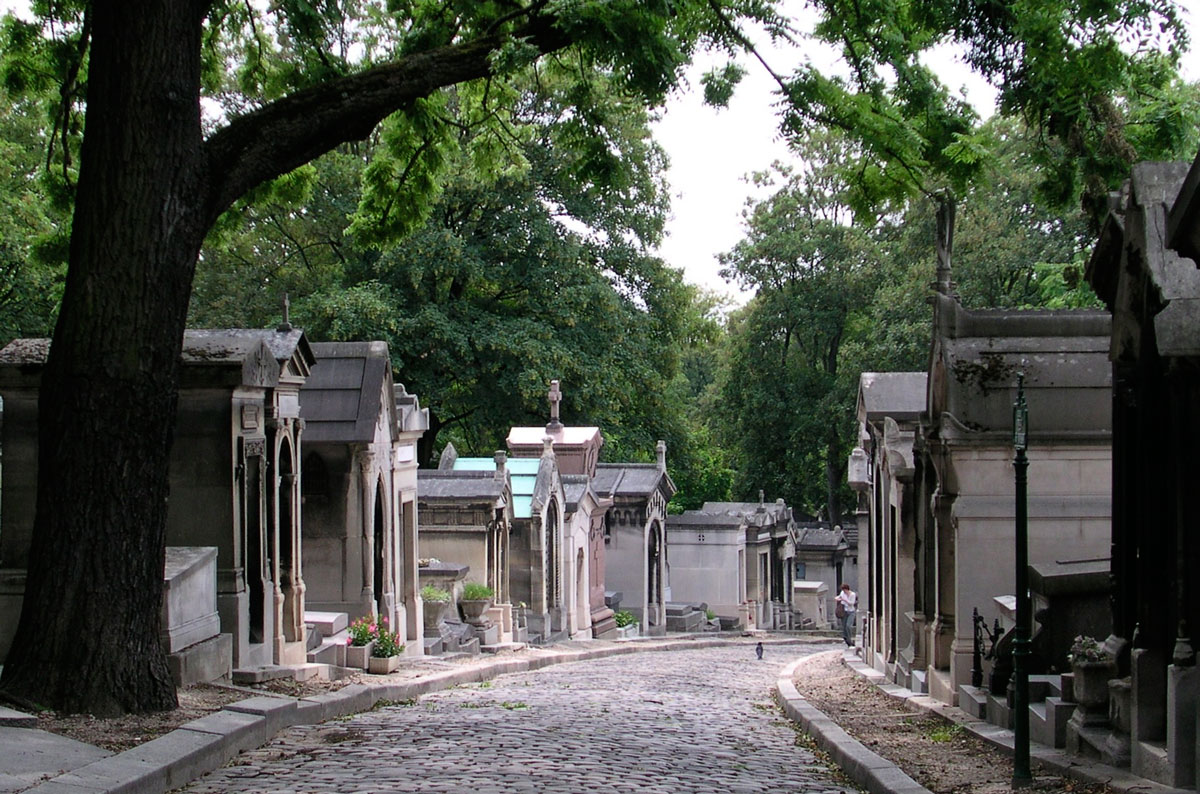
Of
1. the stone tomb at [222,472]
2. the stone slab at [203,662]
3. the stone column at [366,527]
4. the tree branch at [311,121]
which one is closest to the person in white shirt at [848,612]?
the stone column at [366,527]

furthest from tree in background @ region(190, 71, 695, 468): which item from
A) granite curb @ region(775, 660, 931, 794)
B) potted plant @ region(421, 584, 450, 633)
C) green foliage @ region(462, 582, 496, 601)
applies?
granite curb @ region(775, 660, 931, 794)

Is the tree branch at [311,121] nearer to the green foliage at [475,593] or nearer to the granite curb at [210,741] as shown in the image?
the granite curb at [210,741]

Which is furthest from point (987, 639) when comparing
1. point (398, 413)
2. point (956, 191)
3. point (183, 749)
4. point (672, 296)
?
point (672, 296)

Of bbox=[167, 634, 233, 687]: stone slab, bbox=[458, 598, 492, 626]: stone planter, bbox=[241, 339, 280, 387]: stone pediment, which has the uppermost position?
bbox=[241, 339, 280, 387]: stone pediment

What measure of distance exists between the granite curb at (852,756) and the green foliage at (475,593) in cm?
949

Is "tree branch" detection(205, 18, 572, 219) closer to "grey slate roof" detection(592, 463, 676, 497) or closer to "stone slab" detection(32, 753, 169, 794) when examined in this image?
"stone slab" detection(32, 753, 169, 794)

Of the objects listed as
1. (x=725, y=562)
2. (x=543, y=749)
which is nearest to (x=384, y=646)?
(x=543, y=749)

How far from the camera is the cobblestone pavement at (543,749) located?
24.4 ft

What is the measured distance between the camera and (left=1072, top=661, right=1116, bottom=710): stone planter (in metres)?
8.36

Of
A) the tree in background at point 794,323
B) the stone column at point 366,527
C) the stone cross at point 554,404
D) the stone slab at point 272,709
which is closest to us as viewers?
the stone slab at point 272,709

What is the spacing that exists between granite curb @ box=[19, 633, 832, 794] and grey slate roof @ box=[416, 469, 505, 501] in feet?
28.8

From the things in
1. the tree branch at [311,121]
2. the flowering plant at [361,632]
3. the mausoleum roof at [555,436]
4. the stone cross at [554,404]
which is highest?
the tree branch at [311,121]

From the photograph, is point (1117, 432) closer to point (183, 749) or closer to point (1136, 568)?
point (1136, 568)

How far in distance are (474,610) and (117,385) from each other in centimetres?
1413
